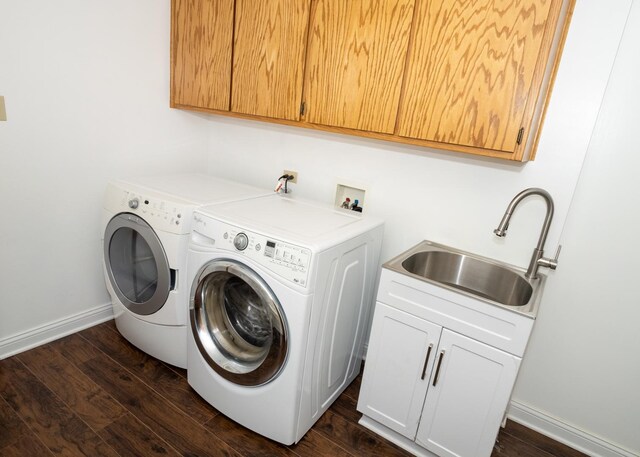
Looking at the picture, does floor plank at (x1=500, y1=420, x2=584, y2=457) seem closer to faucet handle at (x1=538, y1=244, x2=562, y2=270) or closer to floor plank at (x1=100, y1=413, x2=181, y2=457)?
faucet handle at (x1=538, y1=244, x2=562, y2=270)

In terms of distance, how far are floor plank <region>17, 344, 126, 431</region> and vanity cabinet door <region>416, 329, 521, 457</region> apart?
1.37m

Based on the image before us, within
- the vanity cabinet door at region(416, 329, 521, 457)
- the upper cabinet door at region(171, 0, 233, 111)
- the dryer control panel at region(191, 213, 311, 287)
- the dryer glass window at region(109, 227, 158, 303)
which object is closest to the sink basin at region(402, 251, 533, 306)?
the vanity cabinet door at region(416, 329, 521, 457)

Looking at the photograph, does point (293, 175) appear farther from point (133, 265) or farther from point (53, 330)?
point (53, 330)

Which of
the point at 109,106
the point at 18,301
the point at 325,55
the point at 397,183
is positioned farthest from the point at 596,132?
the point at 18,301

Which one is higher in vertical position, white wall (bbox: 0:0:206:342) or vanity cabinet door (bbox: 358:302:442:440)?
white wall (bbox: 0:0:206:342)

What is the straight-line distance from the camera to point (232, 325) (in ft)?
5.74

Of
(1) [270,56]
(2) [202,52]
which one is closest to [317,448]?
(1) [270,56]

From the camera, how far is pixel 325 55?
5.64ft

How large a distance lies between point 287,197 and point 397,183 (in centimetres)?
61

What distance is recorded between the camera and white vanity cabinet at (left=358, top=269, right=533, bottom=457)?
4.40ft

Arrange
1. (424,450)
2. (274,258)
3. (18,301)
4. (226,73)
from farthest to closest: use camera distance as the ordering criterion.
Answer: (226,73)
(18,301)
(424,450)
(274,258)

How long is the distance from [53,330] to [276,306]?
4.95 ft

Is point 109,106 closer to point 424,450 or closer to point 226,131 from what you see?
point 226,131

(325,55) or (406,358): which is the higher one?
(325,55)
